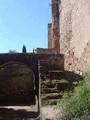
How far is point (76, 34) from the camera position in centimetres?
1573

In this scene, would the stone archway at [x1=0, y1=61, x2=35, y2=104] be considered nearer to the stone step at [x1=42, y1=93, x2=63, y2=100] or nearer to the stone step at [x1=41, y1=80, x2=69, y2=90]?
the stone step at [x1=41, y1=80, x2=69, y2=90]

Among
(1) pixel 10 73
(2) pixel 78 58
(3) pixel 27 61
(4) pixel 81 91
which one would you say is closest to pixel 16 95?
(1) pixel 10 73

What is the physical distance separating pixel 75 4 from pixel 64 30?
12.7 ft

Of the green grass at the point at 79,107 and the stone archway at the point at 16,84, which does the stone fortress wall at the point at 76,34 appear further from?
the green grass at the point at 79,107

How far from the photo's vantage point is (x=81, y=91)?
7.86 metres

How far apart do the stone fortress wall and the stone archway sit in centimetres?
503

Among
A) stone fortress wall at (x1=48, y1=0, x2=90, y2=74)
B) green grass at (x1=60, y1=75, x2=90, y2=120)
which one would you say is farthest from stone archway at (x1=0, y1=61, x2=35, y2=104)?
green grass at (x1=60, y1=75, x2=90, y2=120)

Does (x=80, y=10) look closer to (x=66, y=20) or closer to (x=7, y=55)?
(x=66, y=20)

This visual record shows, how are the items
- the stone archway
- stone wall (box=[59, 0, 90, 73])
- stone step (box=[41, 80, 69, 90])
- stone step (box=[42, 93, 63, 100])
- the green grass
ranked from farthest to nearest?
the stone archway < stone step (box=[41, 80, 69, 90]) < stone wall (box=[59, 0, 90, 73]) < stone step (box=[42, 93, 63, 100]) < the green grass

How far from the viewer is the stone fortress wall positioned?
13340 mm

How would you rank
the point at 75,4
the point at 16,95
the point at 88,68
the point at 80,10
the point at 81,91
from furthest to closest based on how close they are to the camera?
1. the point at 16,95
2. the point at 75,4
3. the point at 80,10
4. the point at 88,68
5. the point at 81,91

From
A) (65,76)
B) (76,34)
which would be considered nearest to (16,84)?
(65,76)

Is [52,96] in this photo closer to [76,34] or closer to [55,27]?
[76,34]

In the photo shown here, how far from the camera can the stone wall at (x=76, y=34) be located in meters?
13.3
